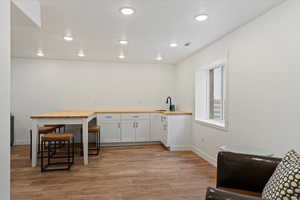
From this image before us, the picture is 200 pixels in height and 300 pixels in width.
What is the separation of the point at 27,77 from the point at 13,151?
1869 mm

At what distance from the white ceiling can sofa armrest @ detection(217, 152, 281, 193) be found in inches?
63.6

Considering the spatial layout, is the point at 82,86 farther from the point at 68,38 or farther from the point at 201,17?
the point at 201,17

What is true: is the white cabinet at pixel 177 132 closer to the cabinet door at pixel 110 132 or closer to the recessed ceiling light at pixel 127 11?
the cabinet door at pixel 110 132

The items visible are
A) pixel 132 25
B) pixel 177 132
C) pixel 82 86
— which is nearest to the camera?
pixel 132 25

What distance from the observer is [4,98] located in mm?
1542

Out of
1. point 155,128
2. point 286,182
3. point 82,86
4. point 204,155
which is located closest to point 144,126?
point 155,128

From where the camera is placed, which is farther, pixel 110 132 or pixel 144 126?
pixel 144 126

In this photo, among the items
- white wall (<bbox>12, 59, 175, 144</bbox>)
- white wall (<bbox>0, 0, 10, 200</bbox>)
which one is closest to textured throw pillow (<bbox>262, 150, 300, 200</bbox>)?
white wall (<bbox>0, 0, 10, 200</bbox>)

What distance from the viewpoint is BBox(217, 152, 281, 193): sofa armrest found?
1.43 meters

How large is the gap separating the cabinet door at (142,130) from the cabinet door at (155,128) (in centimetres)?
11

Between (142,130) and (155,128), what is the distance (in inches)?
14.0

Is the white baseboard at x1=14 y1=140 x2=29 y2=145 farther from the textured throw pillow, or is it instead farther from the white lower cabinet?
the textured throw pillow

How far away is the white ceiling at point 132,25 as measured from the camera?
2.03 m

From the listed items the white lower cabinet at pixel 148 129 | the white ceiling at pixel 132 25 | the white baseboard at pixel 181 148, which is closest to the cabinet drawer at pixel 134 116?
the white lower cabinet at pixel 148 129
